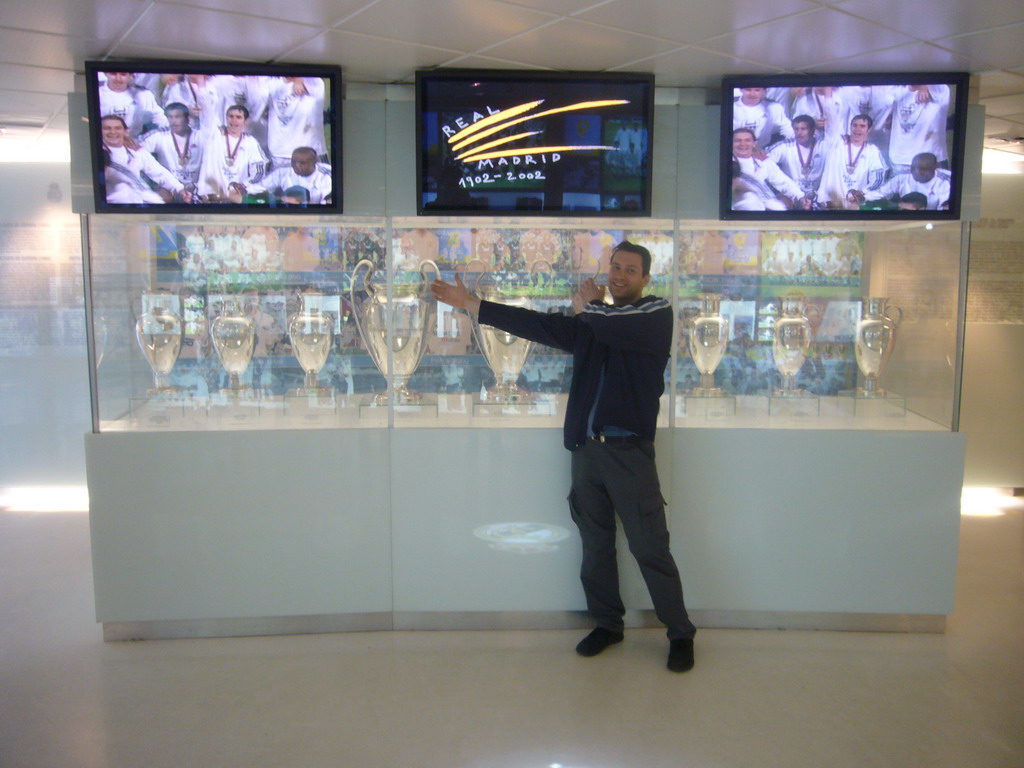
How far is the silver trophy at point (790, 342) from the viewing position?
337 centimetres

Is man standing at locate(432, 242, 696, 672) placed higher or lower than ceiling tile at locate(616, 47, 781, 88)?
lower

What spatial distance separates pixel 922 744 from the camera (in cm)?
239

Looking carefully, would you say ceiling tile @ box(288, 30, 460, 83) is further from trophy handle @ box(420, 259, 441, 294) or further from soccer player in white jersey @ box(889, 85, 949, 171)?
soccer player in white jersey @ box(889, 85, 949, 171)

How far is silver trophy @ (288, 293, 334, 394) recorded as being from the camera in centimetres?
324

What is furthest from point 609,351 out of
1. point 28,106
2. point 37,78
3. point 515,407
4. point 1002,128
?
point 28,106

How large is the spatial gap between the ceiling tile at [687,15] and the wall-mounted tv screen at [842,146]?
54 cm

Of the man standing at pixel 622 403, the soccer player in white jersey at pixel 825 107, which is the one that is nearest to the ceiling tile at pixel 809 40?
the soccer player in white jersey at pixel 825 107

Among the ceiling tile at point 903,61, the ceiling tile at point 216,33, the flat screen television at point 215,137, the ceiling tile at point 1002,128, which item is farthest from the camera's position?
the ceiling tile at point 1002,128

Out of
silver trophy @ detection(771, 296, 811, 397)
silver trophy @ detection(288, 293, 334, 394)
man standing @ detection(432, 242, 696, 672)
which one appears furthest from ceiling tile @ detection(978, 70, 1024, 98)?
silver trophy @ detection(288, 293, 334, 394)

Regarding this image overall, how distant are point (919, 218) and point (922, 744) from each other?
1.86 metres

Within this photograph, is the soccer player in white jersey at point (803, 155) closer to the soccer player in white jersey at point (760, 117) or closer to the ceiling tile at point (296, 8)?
the soccer player in white jersey at point (760, 117)

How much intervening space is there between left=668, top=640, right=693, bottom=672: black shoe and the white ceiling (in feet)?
6.82

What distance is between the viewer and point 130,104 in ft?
9.32

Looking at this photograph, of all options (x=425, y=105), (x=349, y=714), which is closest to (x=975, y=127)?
(x=425, y=105)
